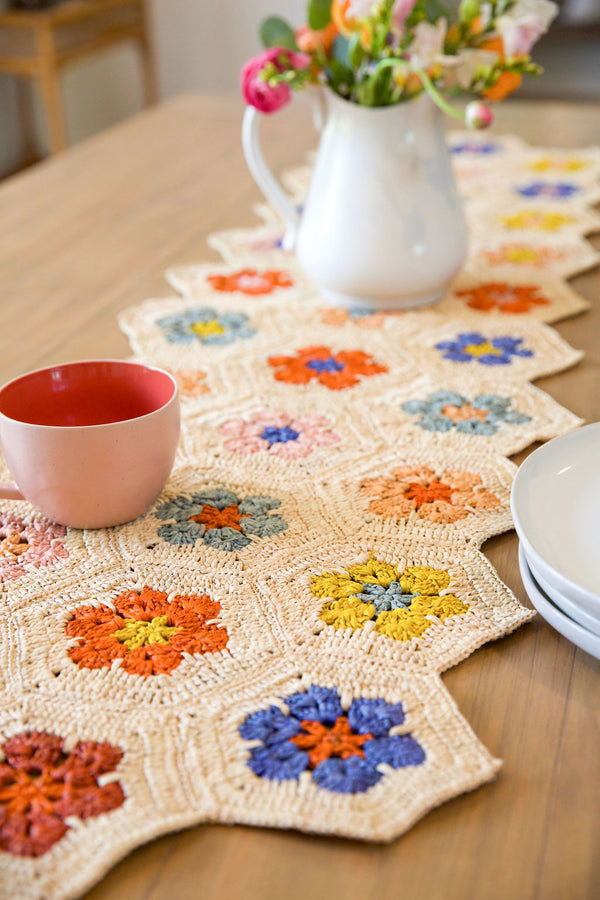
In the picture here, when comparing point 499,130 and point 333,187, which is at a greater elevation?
point 333,187

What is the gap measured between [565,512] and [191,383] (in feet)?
1.32

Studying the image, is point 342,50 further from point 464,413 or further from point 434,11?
point 464,413

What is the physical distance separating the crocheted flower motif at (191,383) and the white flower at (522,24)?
422mm

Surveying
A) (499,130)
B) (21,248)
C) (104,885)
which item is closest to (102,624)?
(104,885)

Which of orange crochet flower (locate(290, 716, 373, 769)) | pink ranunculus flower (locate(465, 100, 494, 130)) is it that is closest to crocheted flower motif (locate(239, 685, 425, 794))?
orange crochet flower (locate(290, 716, 373, 769))

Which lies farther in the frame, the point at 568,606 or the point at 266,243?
the point at 266,243

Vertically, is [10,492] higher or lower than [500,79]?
lower

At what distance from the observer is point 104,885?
0.39 meters

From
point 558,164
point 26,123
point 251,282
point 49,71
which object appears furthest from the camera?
point 26,123

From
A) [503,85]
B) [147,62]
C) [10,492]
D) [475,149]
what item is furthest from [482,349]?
[147,62]

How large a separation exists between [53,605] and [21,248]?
708 millimetres

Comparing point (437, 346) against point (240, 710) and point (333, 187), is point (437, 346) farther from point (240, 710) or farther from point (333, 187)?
point (240, 710)

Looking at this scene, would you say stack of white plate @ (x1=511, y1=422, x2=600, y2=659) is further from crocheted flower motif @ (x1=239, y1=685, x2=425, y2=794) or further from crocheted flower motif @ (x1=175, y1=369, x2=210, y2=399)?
crocheted flower motif @ (x1=175, y1=369, x2=210, y2=399)

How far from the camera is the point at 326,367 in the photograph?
2.90ft
